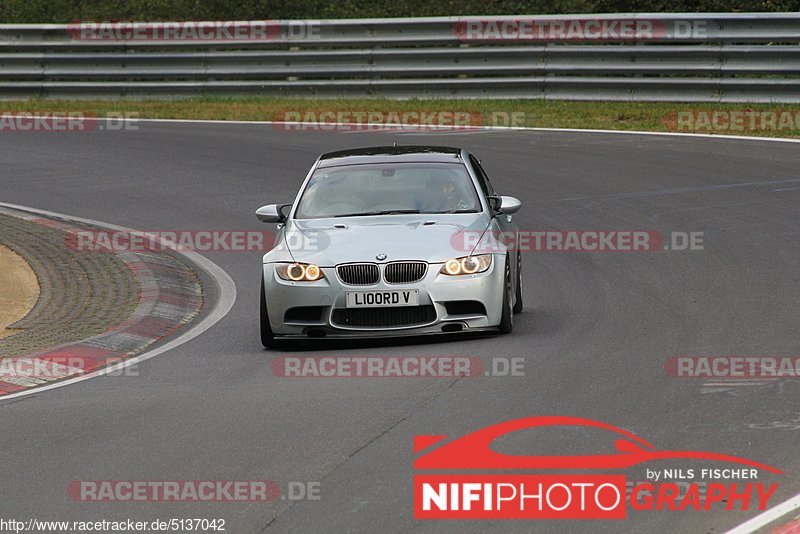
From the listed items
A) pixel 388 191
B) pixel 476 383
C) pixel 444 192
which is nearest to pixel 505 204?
pixel 444 192

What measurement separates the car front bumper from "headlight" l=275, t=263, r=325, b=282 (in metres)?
0.04

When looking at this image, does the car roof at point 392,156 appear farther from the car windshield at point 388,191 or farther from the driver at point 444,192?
the driver at point 444,192

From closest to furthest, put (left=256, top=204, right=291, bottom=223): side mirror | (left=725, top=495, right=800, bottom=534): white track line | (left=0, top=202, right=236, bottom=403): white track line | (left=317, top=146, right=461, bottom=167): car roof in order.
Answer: (left=725, top=495, right=800, bottom=534): white track line → (left=0, top=202, right=236, bottom=403): white track line → (left=256, top=204, right=291, bottom=223): side mirror → (left=317, top=146, right=461, bottom=167): car roof

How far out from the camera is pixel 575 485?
6.53 meters

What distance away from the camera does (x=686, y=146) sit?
778 inches

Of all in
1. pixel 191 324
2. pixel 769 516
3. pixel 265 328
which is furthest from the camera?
pixel 191 324

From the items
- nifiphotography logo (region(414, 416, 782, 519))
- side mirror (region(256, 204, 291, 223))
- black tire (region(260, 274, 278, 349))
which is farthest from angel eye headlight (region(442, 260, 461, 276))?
nifiphotography logo (region(414, 416, 782, 519))

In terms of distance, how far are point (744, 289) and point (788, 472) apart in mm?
5207

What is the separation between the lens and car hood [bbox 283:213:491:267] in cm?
1022

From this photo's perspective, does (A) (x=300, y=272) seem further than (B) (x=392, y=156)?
No

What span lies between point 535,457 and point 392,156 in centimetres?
536

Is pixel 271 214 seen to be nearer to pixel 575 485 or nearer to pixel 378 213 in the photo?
pixel 378 213

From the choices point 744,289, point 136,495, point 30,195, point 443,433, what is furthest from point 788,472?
point 30,195

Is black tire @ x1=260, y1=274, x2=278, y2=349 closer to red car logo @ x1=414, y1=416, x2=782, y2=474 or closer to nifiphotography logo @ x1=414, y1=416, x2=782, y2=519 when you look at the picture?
red car logo @ x1=414, y1=416, x2=782, y2=474
